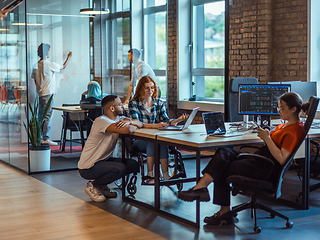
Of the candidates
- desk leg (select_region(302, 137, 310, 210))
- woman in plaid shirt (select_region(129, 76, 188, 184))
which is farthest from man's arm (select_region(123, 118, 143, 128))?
desk leg (select_region(302, 137, 310, 210))

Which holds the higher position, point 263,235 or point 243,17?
point 243,17

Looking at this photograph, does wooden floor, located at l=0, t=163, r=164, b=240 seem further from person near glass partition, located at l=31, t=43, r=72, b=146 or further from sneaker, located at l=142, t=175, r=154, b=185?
person near glass partition, located at l=31, t=43, r=72, b=146

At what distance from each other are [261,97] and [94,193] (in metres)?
1.89

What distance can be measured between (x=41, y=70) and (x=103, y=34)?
0.99 metres

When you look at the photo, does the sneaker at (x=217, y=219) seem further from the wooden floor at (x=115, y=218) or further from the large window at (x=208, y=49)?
the large window at (x=208, y=49)

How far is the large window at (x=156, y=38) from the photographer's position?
24.4 feet

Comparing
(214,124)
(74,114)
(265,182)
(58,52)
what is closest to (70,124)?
(74,114)

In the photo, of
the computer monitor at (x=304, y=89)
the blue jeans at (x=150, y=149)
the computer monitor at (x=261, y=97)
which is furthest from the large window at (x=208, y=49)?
the blue jeans at (x=150, y=149)

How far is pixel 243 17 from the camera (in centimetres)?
675

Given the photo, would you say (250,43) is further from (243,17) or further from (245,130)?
(245,130)

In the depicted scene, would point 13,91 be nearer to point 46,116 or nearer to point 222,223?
point 46,116

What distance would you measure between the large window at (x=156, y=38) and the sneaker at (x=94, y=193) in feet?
10.3

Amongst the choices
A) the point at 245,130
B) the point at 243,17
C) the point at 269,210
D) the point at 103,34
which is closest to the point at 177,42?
the point at 243,17

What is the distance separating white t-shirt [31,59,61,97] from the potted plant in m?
0.11
